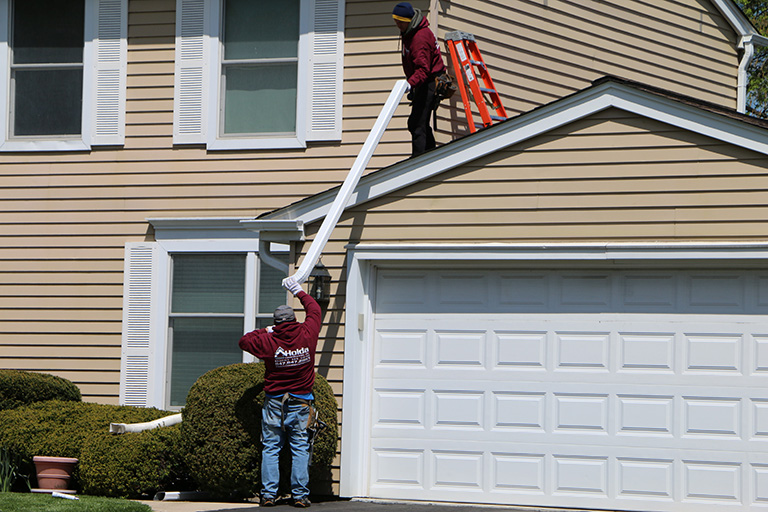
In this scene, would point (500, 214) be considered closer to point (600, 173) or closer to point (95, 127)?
point (600, 173)

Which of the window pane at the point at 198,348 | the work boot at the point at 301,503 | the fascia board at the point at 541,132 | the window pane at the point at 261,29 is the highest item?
the window pane at the point at 261,29

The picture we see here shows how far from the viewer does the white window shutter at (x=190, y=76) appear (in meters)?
12.6

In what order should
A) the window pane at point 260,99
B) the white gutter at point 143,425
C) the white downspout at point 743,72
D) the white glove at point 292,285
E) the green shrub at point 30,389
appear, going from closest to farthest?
the white glove at point 292,285 < the white gutter at point 143,425 < the green shrub at point 30,389 < the window pane at point 260,99 < the white downspout at point 743,72

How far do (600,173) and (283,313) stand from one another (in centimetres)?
302

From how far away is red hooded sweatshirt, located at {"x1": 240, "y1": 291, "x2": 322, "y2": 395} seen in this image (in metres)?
9.25

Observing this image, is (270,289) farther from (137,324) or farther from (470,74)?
(470,74)

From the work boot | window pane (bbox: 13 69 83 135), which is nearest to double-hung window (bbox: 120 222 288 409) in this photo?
window pane (bbox: 13 69 83 135)

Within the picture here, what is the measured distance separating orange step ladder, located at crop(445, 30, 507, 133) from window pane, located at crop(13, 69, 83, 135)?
4.64 metres

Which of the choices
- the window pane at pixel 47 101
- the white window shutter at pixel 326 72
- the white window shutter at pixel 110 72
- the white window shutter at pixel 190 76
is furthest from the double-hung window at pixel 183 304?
the window pane at pixel 47 101

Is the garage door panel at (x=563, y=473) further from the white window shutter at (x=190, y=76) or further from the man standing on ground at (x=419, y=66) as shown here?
the white window shutter at (x=190, y=76)

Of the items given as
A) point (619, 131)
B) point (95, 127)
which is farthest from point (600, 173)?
point (95, 127)

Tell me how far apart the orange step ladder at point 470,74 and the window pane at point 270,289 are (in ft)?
9.14

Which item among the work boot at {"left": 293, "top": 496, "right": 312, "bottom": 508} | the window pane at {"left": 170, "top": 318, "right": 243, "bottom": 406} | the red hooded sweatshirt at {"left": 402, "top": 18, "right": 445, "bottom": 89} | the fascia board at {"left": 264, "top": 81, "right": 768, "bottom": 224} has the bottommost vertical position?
the work boot at {"left": 293, "top": 496, "right": 312, "bottom": 508}

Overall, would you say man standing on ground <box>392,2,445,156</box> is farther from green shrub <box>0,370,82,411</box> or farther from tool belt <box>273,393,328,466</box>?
green shrub <box>0,370,82,411</box>
